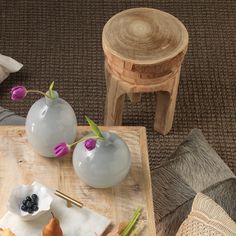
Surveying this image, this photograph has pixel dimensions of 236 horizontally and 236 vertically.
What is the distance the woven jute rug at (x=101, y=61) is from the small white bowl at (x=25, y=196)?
29.6 inches

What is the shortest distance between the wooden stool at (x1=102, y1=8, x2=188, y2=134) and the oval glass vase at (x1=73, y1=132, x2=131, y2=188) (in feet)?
1.57

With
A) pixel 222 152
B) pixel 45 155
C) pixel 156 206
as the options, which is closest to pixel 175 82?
pixel 222 152

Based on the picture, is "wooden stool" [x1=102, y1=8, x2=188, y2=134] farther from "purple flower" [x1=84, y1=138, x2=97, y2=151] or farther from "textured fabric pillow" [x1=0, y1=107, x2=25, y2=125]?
"purple flower" [x1=84, y1=138, x2=97, y2=151]

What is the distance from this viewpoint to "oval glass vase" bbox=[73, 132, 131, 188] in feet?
3.99

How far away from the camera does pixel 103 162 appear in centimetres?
122

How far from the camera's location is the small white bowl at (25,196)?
1199mm

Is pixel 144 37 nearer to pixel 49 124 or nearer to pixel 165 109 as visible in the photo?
pixel 165 109

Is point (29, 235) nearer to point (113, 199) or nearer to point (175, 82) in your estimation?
point (113, 199)

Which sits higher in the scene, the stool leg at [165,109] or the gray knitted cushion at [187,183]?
the gray knitted cushion at [187,183]

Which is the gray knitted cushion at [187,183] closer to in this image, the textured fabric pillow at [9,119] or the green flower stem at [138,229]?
the green flower stem at [138,229]

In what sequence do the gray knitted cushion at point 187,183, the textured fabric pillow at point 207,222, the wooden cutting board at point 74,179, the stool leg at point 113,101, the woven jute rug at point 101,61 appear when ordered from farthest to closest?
the woven jute rug at point 101,61 → the stool leg at point 113,101 → the gray knitted cushion at point 187,183 → the wooden cutting board at point 74,179 → the textured fabric pillow at point 207,222

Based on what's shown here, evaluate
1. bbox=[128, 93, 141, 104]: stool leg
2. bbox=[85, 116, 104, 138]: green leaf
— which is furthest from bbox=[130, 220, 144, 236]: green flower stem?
bbox=[128, 93, 141, 104]: stool leg

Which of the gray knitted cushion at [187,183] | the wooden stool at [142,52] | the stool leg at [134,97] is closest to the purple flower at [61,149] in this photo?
the gray knitted cushion at [187,183]

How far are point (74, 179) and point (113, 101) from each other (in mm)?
561
